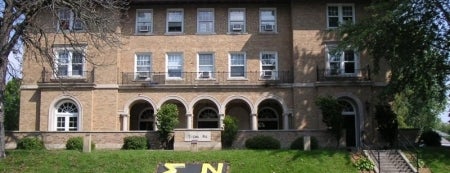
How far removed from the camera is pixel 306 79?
35875 mm

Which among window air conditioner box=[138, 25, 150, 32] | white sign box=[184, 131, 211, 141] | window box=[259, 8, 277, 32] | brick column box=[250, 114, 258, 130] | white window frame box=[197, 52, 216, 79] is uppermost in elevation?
window box=[259, 8, 277, 32]

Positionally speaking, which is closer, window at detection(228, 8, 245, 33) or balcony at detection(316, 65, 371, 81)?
balcony at detection(316, 65, 371, 81)

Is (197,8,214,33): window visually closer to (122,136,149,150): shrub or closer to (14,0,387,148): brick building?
(14,0,387,148): brick building

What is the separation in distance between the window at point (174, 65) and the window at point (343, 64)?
9343mm

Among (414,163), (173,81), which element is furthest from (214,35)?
(414,163)

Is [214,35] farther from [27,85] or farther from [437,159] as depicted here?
[437,159]

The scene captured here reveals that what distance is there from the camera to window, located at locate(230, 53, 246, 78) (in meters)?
36.9

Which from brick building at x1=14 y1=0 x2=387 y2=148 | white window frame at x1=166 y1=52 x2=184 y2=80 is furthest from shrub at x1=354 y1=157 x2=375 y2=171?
white window frame at x1=166 y1=52 x2=184 y2=80

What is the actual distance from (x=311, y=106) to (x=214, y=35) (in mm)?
7722

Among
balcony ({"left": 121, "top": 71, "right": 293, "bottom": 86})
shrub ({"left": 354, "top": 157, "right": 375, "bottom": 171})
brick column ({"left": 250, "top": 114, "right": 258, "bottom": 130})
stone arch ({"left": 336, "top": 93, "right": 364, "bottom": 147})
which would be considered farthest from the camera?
balcony ({"left": 121, "top": 71, "right": 293, "bottom": 86})

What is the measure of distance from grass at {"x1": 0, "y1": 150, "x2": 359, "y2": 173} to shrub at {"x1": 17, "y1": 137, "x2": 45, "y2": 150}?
420cm

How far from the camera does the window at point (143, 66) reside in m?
36.9

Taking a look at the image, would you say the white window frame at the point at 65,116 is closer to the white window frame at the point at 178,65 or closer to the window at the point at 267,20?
the white window frame at the point at 178,65

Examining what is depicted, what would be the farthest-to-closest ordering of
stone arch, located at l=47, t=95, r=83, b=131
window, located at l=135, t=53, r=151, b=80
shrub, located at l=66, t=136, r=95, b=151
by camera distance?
window, located at l=135, t=53, r=151, b=80 < stone arch, located at l=47, t=95, r=83, b=131 < shrub, located at l=66, t=136, r=95, b=151
